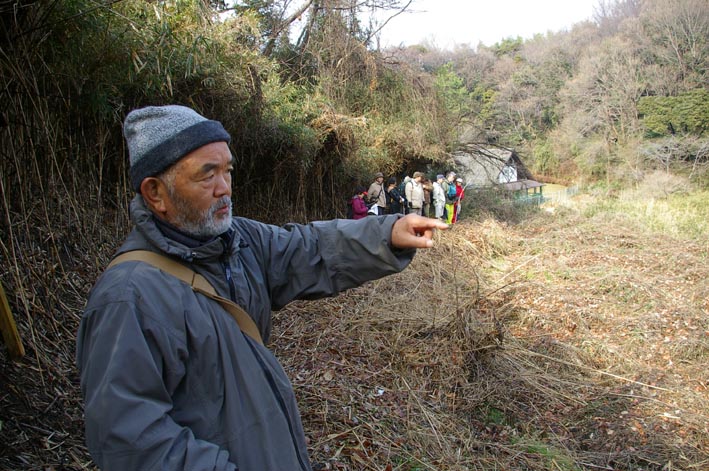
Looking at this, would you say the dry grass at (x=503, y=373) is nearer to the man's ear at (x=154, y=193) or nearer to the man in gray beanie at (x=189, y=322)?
the man in gray beanie at (x=189, y=322)

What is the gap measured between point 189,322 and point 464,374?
366 cm

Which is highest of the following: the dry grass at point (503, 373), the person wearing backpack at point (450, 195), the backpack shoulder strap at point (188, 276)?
the backpack shoulder strap at point (188, 276)

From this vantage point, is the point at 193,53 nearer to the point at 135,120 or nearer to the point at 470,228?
the point at 135,120

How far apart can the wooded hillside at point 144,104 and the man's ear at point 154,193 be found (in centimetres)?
168

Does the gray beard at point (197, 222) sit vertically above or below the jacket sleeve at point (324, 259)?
above

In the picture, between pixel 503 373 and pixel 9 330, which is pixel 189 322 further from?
pixel 503 373

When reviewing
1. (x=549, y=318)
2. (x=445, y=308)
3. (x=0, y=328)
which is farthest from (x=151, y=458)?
(x=549, y=318)

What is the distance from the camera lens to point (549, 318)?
Result: 20.0ft

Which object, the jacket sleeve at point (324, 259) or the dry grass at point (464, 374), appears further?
the dry grass at point (464, 374)

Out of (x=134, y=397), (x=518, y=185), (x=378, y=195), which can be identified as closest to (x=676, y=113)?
(x=518, y=185)

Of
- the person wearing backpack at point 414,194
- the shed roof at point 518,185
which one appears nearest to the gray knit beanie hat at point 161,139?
the person wearing backpack at point 414,194

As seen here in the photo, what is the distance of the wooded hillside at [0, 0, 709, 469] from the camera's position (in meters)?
2.47

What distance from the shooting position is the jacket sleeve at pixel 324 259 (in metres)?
1.43

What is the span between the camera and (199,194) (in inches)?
47.6
